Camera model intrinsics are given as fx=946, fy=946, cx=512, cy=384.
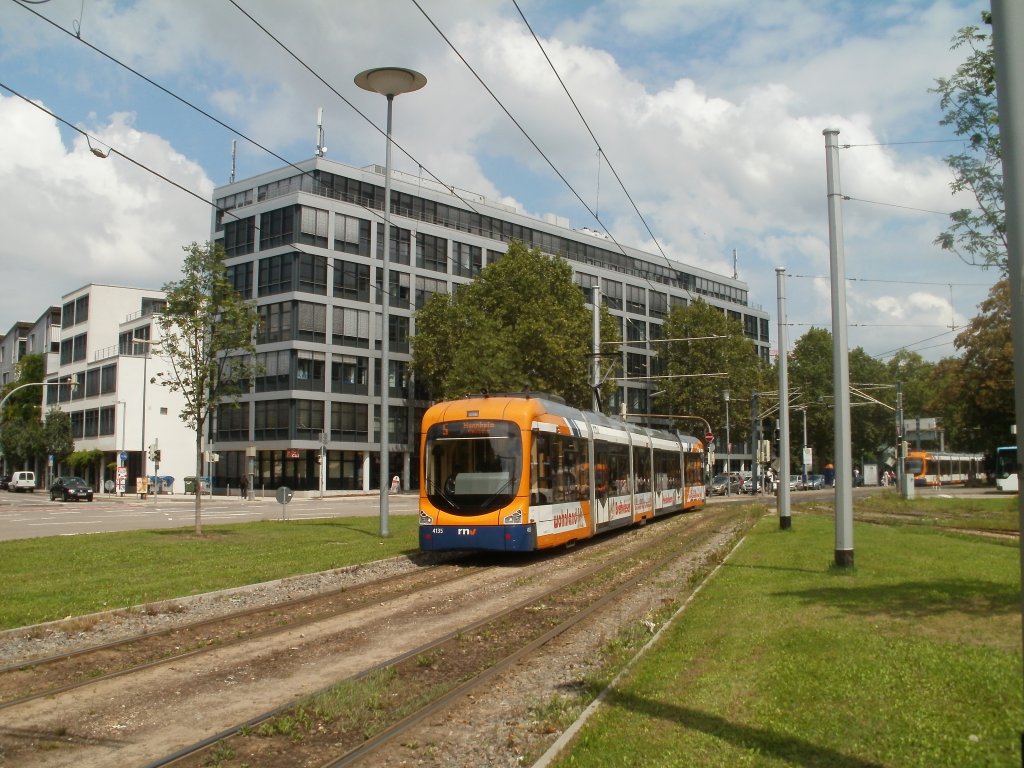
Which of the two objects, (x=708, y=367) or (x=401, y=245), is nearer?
(x=401, y=245)

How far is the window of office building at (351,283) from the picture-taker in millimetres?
65562

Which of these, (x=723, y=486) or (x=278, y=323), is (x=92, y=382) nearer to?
(x=278, y=323)

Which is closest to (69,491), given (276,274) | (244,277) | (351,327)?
(244,277)

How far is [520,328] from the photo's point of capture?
54250mm

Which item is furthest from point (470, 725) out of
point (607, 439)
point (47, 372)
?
point (47, 372)

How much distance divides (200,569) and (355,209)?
172ft

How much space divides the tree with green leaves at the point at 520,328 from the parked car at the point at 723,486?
14197 mm

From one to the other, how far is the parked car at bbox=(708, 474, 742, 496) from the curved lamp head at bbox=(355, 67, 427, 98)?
51909 mm

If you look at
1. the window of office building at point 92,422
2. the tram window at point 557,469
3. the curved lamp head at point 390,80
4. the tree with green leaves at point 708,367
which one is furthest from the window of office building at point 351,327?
the tram window at point 557,469

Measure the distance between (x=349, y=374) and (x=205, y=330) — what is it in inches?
1743

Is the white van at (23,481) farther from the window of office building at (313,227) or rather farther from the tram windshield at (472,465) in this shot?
the tram windshield at (472,465)

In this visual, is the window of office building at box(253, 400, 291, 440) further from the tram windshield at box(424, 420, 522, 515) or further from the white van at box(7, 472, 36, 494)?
the tram windshield at box(424, 420, 522, 515)

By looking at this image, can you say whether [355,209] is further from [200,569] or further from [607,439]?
[200,569]

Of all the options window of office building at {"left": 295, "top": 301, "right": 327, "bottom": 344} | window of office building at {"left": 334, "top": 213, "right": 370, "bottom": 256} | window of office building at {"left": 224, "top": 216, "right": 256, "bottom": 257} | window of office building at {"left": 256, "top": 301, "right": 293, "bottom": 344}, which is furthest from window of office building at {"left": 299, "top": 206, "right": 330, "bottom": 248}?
window of office building at {"left": 224, "top": 216, "right": 256, "bottom": 257}
